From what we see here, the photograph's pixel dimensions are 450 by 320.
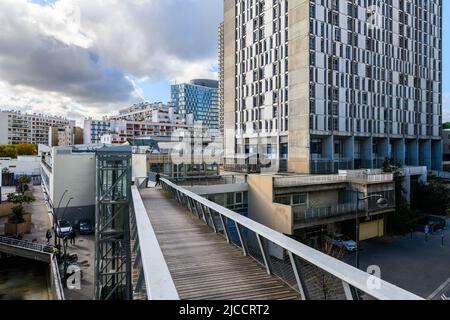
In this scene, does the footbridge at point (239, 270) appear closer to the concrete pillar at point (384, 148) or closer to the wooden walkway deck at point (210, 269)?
the wooden walkway deck at point (210, 269)

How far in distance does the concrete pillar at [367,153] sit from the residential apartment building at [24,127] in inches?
4880

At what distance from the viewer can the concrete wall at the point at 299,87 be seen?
43969 millimetres

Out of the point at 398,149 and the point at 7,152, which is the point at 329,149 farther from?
the point at 7,152

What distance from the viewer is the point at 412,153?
58031 mm

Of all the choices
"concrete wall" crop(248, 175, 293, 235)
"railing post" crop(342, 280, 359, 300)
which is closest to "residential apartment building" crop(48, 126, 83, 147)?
"concrete wall" crop(248, 175, 293, 235)

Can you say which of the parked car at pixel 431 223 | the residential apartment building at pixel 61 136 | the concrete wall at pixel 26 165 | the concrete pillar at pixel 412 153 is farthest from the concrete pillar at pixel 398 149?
the residential apartment building at pixel 61 136

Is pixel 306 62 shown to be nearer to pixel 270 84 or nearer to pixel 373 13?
pixel 270 84

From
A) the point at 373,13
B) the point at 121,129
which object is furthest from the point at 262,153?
the point at 121,129

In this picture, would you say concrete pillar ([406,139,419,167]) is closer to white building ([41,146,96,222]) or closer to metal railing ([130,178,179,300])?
white building ([41,146,96,222])

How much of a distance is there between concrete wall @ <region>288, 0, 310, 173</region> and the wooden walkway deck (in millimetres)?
36145

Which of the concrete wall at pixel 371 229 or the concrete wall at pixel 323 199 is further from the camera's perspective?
the concrete wall at pixel 371 229

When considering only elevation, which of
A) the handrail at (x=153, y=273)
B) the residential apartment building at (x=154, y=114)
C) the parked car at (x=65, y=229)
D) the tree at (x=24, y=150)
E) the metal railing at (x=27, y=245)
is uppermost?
the residential apartment building at (x=154, y=114)

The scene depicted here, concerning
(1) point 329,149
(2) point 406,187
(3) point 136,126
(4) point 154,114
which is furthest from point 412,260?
(4) point 154,114

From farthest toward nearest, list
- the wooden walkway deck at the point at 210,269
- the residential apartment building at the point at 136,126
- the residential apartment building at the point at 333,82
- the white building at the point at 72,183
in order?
the residential apartment building at the point at 136,126 → the residential apartment building at the point at 333,82 → the white building at the point at 72,183 → the wooden walkway deck at the point at 210,269
